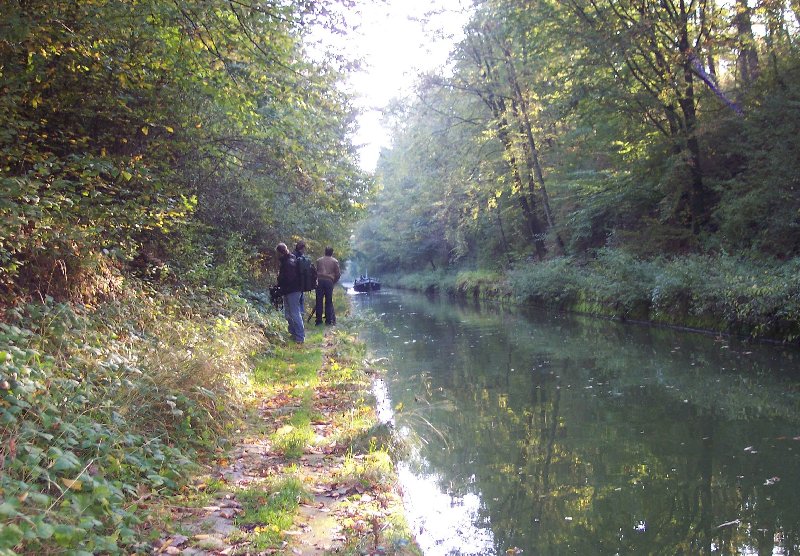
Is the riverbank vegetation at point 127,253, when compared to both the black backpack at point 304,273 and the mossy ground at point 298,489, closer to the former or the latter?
the mossy ground at point 298,489

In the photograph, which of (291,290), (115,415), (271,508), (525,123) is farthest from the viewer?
(525,123)

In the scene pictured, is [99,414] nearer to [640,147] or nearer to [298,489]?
[298,489]

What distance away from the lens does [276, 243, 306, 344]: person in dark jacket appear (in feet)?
40.9

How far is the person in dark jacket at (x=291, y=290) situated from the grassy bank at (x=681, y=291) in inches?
344

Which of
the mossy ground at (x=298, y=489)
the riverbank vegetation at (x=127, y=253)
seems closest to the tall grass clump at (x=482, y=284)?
the riverbank vegetation at (x=127, y=253)

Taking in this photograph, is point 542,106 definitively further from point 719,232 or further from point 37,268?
point 37,268

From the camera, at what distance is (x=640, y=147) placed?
19.8 metres

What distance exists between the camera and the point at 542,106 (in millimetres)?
24719

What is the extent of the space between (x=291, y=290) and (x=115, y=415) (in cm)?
787

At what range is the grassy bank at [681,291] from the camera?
1175 centimetres

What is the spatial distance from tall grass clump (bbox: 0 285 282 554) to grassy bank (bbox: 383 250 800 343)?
9.81m

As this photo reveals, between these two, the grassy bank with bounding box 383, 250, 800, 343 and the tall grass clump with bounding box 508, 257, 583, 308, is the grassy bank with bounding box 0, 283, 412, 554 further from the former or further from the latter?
the tall grass clump with bounding box 508, 257, 583, 308

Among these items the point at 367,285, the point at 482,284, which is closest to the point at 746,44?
the point at 482,284

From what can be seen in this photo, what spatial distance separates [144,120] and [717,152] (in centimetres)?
1598
